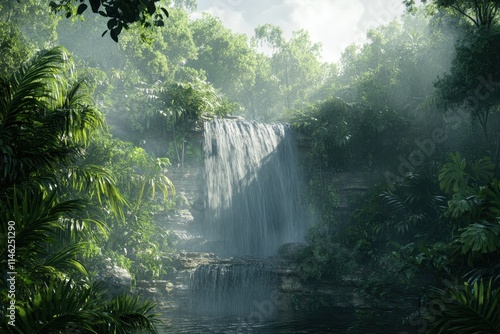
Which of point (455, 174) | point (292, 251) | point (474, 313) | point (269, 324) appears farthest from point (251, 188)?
point (474, 313)

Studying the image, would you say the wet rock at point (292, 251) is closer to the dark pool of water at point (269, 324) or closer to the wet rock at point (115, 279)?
the dark pool of water at point (269, 324)

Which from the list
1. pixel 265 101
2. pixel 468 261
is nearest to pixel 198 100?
pixel 468 261

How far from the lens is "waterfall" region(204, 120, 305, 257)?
21125mm

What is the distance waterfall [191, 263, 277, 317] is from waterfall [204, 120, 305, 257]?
4.14 m

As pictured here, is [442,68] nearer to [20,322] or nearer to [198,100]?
[198,100]

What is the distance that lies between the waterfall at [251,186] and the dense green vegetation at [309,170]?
0.98 m

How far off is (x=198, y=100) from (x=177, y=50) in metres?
17.9

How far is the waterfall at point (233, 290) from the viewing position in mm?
16031

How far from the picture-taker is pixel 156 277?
1612 cm

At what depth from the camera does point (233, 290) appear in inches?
632

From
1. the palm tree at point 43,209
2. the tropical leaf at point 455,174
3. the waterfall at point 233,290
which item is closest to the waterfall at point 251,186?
the waterfall at point 233,290

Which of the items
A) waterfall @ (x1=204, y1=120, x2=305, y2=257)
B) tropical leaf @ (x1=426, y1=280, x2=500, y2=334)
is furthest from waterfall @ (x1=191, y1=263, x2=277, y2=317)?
tropical leaf @ (x1=426, y1=280, x2=500, y2=334)

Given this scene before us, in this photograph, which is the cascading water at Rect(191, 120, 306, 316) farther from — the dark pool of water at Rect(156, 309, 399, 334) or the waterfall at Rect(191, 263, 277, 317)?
the dark pool of water at Rect(156, 309, 399, 334)

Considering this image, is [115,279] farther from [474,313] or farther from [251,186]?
[474,313]
